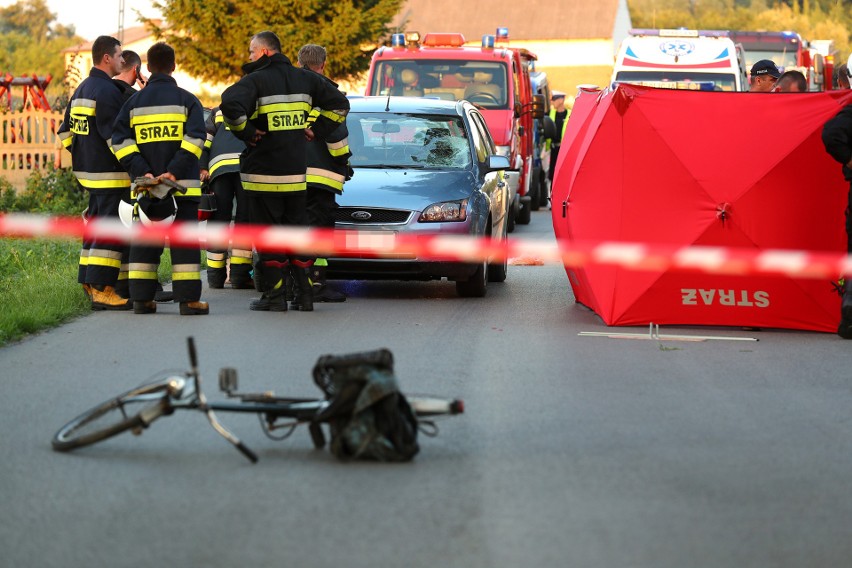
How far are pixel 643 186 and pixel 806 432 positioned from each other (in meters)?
3.94

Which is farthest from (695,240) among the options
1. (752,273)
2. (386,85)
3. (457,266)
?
(386,85)

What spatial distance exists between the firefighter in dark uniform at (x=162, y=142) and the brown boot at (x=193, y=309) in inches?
7.9

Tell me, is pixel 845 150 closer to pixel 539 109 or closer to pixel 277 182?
pixel 277 182

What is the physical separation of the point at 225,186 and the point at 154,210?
5.82 feet

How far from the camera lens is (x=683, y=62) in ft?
78.2

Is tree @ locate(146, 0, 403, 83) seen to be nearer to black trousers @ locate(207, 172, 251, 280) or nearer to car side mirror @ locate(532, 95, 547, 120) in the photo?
car side mirror @ locate(532, 95, 547, 120)

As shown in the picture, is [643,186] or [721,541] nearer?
[721,541]

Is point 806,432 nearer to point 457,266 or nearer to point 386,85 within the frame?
point 457,266

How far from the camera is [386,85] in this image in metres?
20.5

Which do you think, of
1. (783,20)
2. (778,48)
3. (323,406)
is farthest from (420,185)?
(783,20)

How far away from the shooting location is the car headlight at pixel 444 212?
1211 cm

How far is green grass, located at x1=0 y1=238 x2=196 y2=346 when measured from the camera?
1027 centimetres

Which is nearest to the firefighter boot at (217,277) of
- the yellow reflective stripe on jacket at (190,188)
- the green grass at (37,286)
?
the green grass at (37,286)

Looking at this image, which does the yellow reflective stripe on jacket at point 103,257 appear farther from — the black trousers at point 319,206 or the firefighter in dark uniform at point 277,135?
the black trousers at point 319,206
